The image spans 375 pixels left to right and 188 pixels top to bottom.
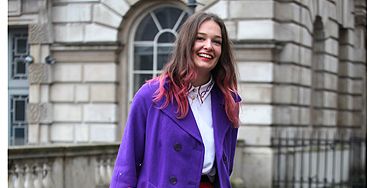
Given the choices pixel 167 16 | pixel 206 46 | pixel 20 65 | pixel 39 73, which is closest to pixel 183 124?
pixel 206 46

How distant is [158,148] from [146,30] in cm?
575

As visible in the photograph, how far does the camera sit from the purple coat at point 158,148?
3176 mm

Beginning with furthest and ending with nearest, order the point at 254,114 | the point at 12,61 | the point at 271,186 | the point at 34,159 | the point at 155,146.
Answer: the point at 254,114
the point at 271,186
the point at 12,61
the point at 34,159
the point at 155,146

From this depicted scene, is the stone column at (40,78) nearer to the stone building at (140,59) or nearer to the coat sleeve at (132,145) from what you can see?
the stone building at (140,59)

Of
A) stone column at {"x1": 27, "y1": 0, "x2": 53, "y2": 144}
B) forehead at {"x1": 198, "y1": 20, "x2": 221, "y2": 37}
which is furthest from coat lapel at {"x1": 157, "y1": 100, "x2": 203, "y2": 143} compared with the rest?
stone column at {"x1": 27, "y1": 0, "x2": 53, "y2": 144}

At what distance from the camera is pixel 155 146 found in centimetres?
318

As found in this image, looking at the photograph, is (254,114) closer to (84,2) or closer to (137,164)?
(84,2)

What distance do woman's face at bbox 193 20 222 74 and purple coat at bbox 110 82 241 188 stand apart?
20 centimetres

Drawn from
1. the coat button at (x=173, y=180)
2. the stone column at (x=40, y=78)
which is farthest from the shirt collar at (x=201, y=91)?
the stone column at (x=40, y=78)

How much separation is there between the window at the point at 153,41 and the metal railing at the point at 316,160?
173 cm

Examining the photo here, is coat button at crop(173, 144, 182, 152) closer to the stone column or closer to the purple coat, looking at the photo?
the purple coat

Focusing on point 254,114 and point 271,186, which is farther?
point 254,114
